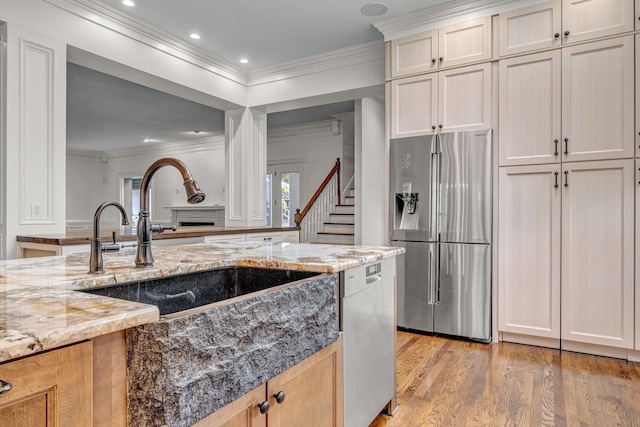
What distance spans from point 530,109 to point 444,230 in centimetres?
115

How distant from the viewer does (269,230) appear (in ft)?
15.2

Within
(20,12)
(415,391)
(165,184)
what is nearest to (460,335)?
(415,391)

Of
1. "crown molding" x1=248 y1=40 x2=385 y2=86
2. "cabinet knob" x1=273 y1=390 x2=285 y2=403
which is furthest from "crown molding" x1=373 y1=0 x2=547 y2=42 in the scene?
"cabinet knob" x1=273 y1=390 x2=285 y2=403

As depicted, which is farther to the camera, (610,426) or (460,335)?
(460,335)

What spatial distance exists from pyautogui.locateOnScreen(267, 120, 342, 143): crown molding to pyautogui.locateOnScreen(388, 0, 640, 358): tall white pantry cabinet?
4.18 m

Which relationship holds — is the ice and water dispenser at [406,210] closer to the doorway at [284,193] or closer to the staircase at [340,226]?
the staircase at [340,226]

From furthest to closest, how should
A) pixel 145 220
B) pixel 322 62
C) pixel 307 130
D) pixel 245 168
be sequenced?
pixel 307 130, pixel 245 168, pixel 322 62, pixel 145 220

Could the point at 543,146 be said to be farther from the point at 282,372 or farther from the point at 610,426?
the point at 282,372

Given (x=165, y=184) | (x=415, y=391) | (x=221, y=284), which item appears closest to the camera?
(x=221, y=284)

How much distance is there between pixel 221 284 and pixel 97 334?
1.01 m

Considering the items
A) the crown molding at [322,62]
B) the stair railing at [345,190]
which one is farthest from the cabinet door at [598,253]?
the stair railing at [345,190]

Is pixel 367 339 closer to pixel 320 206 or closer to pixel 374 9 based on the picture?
pixel 374 9

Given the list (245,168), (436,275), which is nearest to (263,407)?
(436,275)

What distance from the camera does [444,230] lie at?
329 centimetres
